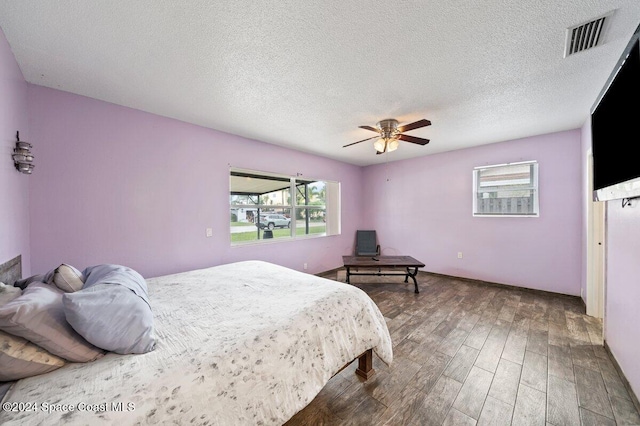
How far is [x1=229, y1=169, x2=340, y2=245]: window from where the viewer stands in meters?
3.62

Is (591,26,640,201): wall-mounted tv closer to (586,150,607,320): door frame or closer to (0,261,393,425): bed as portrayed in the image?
(586,150,607,320): door frame

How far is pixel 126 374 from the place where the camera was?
3.11ft

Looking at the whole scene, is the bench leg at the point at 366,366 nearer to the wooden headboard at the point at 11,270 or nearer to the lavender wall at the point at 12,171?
the wooden headboard at the point at 11,270

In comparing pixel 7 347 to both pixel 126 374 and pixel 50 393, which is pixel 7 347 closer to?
pixel 50 393

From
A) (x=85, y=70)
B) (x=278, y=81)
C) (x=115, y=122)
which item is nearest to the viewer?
(x=85, y=70)

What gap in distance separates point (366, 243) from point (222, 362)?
4.62m

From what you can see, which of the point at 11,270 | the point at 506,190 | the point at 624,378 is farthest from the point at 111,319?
→ the point at 506,190

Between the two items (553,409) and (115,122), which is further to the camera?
(115,122)

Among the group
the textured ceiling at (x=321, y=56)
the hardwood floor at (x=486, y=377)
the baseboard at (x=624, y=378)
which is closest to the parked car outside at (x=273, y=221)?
the textured ceiling at (x=321, y=56)

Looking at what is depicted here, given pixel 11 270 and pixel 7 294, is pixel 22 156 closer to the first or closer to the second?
pixel 11 270

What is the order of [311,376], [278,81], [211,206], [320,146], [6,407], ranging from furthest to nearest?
[320,146] < [211,206] < [278,81] < [311,376] < [6,407]

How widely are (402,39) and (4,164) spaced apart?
2.87 m

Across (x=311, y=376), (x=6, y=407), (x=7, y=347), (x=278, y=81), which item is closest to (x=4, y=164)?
(x=7, y=347)

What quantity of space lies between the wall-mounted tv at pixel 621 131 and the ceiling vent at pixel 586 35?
18cm
